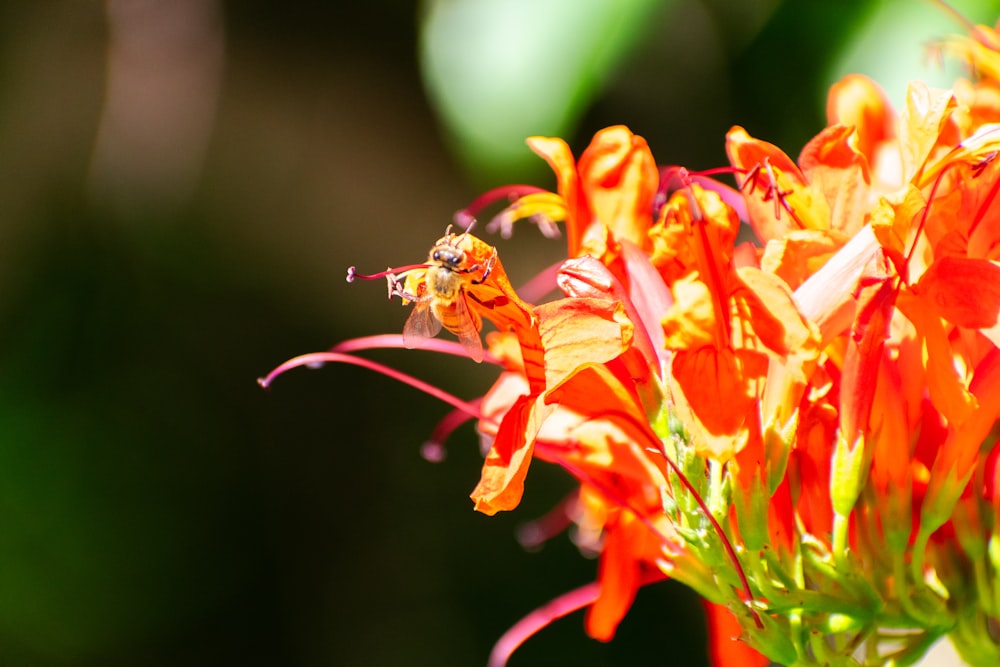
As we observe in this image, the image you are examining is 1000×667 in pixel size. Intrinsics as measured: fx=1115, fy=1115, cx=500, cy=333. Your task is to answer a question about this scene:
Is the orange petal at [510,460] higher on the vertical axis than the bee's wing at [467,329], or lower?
lower

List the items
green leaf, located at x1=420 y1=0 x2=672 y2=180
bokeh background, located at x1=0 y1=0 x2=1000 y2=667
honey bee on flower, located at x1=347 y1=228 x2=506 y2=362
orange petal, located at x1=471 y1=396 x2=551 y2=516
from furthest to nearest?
1. bokeh background, located at x1=0 y1=0 x2=1000 y2=667
2. green leaf, located at x1=420 y1=0 x2=672 y2=180
3. honey bee on flower, located at x1=347 y1=228 x2=506 y2=362
4. orange petal, located at x1=471 y1=396 x2=551 y2=516

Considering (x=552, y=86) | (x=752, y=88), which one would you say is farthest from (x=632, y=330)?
(x=752, y=88)

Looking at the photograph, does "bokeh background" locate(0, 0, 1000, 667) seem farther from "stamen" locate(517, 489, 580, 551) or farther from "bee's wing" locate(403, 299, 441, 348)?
"bee's wing" locate(403, 299, 441, 348)

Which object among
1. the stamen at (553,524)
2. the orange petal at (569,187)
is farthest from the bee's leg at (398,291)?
the stamen at (553,524)

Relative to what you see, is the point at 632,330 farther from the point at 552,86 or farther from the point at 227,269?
the point at 227,269

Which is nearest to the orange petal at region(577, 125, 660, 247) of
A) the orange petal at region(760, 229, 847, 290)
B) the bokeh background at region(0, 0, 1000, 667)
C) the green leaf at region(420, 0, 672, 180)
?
the orange petal at region(760, 229, 847, 290)

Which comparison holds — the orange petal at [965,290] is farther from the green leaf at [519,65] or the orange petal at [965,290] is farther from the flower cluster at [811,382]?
the green leaf at [519,65]
